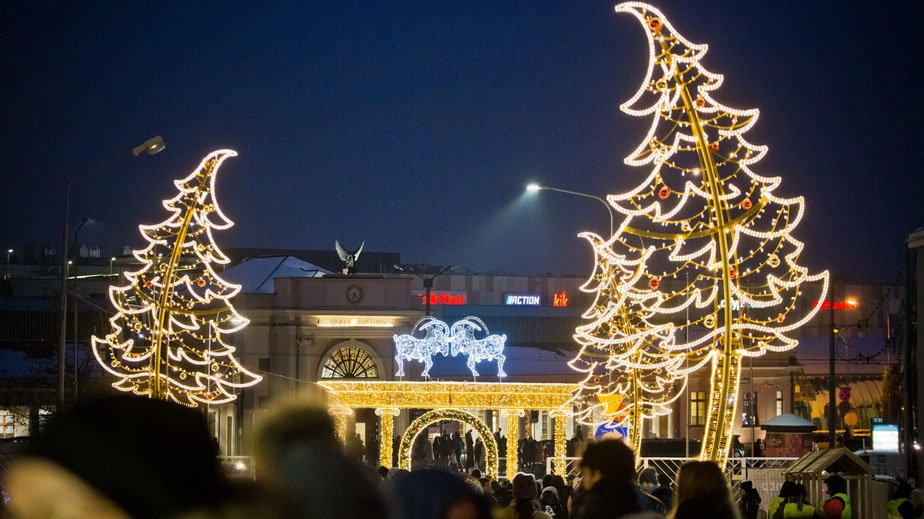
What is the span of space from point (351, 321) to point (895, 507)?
37.6m

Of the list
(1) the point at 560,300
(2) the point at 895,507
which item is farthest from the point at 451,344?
(1) the point at 560,300

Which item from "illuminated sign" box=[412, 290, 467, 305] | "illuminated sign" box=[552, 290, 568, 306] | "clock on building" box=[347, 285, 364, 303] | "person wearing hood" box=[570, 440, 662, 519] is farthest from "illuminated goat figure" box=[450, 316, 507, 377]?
"illuminated sign" box=[552, 290, 568, 306]

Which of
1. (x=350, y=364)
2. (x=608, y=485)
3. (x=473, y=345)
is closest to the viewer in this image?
(x=608, y=485)

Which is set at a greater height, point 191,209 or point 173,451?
point 191,209

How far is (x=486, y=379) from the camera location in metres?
55.1

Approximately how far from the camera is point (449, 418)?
102ft

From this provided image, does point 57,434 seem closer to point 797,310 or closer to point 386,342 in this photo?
point 386,342

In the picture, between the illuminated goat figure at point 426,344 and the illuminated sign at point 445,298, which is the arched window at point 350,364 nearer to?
the illuminated goat figure at point 426,344

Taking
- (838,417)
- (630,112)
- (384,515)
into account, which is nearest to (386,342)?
(838,417)

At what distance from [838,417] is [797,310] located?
23.0 metres

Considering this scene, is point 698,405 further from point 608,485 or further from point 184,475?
point 184,475

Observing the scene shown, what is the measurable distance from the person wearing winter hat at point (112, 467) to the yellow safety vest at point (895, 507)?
16.0 m

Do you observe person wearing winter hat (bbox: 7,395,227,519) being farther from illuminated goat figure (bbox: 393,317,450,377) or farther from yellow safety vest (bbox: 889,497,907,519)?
illuminated goat figure (bbox: 393,317,450,377)

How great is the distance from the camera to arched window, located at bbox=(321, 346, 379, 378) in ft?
177
